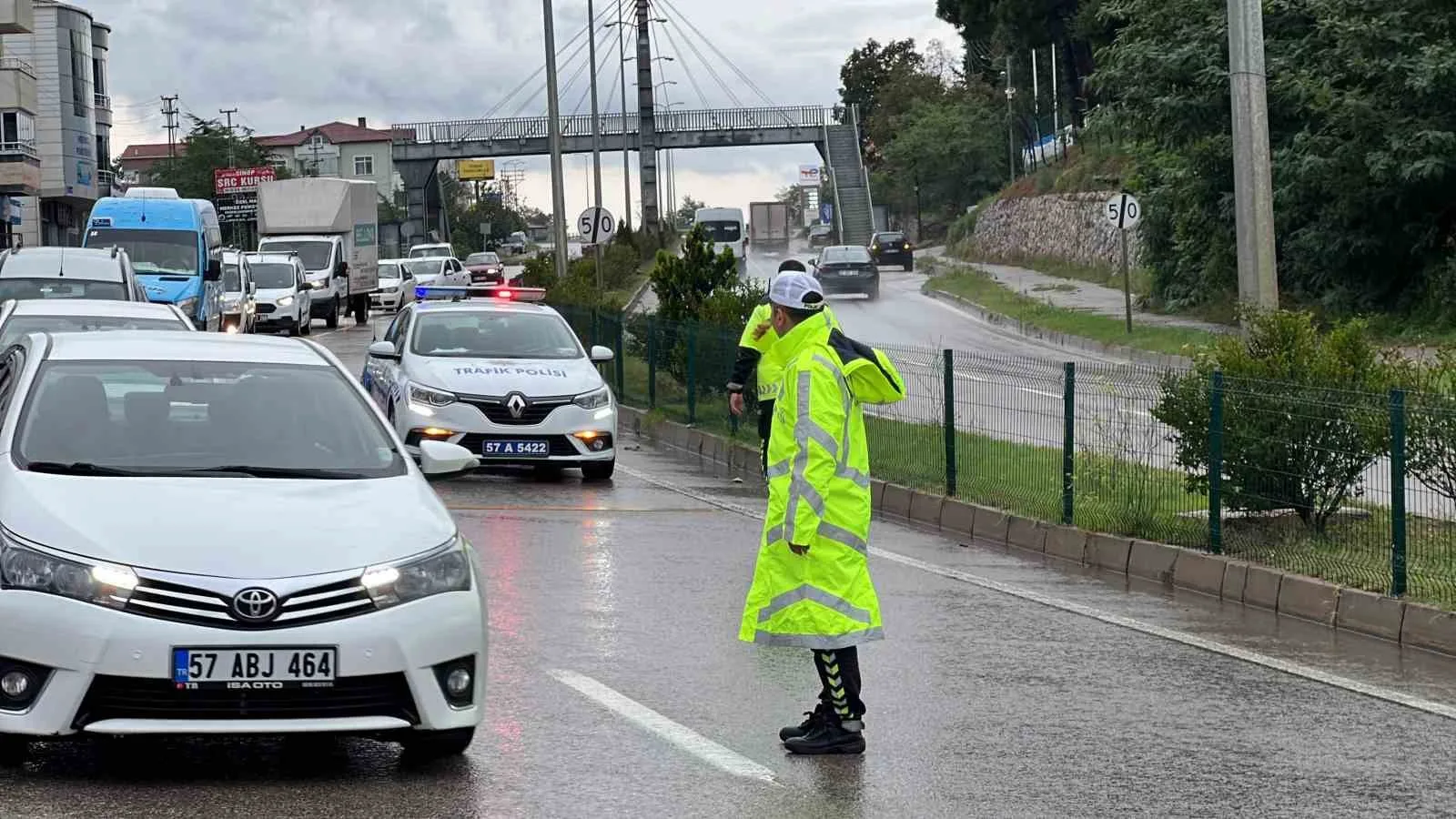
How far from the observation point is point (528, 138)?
320 feet

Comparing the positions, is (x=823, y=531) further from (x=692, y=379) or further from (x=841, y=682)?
(x=692, y=379)

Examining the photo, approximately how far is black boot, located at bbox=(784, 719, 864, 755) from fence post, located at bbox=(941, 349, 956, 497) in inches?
334

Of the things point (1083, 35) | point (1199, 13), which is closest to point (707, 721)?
point (1199, 13)

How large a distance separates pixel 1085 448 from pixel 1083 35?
5229 centimetres

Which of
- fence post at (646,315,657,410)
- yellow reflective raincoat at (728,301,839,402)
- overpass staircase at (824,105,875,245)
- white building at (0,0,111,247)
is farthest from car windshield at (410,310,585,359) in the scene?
overpass staircase at (824,105,875,245)

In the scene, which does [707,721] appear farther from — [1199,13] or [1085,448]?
[1199,13]

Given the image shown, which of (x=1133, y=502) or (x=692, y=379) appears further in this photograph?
(x=692, y=379)

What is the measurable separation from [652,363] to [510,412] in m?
7.29

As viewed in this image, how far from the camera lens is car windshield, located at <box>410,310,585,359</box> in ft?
61.2

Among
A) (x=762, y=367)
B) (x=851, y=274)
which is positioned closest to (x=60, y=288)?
(x=762, y=367)

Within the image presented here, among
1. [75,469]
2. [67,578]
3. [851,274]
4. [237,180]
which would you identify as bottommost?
[67,578]

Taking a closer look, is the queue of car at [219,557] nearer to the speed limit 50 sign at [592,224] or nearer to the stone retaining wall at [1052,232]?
the speed limit 50 sign at [592,224]

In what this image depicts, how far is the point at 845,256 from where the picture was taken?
188 feet

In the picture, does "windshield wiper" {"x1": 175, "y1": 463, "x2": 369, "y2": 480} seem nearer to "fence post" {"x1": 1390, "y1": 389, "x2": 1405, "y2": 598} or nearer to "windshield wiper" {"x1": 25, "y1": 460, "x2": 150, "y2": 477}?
"windshield wiper" {"x1": 25, "y1": 460, "x2": 150, "y2": 477}
